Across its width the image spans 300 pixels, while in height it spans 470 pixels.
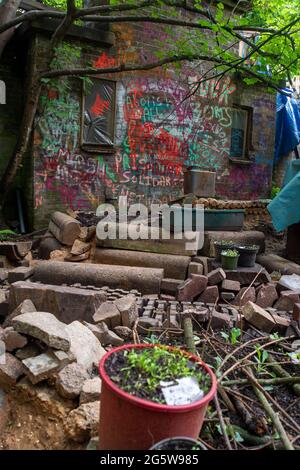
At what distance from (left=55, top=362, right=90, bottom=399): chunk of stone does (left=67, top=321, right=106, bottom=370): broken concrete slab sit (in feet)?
0.48

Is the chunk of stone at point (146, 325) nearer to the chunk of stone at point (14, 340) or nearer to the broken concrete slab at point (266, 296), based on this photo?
the chunk of stone at point (14, 340)

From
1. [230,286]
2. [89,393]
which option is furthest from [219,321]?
[89,393]

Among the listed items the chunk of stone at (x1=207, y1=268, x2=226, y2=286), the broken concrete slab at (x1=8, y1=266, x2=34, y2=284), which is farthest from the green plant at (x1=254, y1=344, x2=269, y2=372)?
the broken concrete slab at (x1=8, y1=266, x2=34, y2=284)

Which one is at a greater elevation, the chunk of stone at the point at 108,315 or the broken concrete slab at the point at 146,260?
the broken concrete slab at the point at 146,260

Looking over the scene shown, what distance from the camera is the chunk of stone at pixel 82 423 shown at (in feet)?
7.74

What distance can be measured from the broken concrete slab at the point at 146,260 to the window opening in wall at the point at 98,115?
370cm

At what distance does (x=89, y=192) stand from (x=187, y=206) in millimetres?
3317

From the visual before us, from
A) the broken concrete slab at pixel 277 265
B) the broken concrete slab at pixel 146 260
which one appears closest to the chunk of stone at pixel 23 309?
the broken concrete slab at pixel 146 260

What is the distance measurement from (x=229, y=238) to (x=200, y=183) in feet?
4.60

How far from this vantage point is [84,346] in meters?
3.18

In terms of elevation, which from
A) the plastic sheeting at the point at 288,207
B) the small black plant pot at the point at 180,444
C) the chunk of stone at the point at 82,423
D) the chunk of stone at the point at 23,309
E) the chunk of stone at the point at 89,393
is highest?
the plastic sheeting at the point at 288,207

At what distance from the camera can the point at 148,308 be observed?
4383 millimetres

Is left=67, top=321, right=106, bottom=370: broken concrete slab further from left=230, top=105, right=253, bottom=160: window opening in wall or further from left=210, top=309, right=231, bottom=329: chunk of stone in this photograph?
left=230, top=105, right=253, bottom=160: window opening in wall

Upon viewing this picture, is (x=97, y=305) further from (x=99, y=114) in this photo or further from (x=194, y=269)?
(x=99, y=114)
